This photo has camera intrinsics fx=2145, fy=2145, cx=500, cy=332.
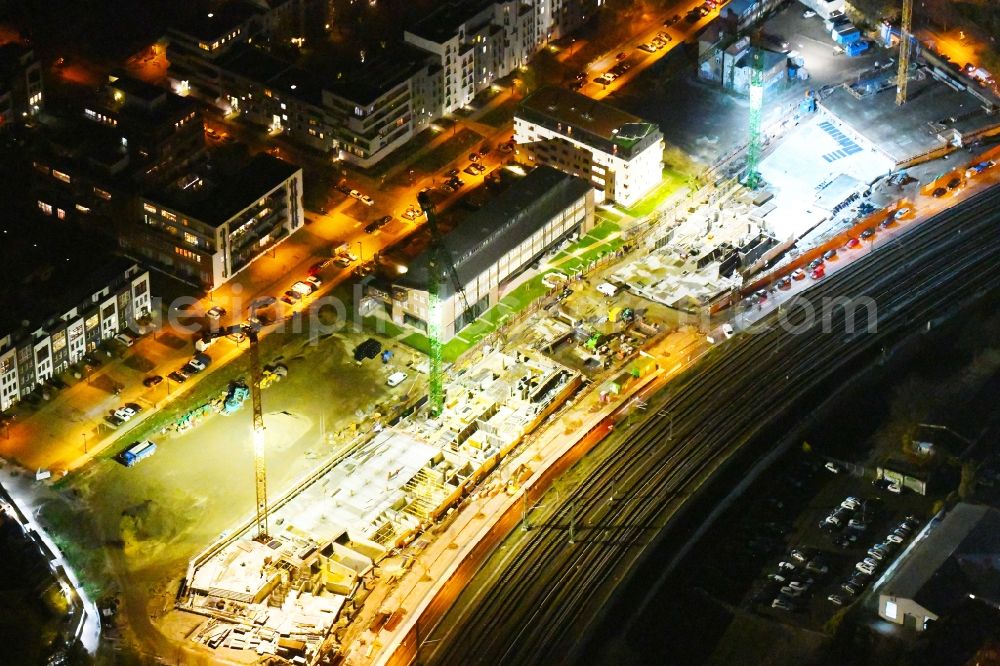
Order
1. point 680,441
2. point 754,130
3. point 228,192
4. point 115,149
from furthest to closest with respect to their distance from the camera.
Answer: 1. point 754,130
2. point 115,149
3. point 228,192
4. point 680,441

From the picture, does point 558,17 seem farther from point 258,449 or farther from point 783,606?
point 783,606

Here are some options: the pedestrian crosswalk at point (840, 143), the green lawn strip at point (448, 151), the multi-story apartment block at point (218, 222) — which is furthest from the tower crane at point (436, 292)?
the pedestrian crosswalk at point (840, 143)

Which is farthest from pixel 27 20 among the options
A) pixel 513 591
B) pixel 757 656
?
pixel 757 656

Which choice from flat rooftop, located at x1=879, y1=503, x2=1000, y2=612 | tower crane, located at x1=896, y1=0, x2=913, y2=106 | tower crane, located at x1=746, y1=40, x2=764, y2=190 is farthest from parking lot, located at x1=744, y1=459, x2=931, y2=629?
tower crane, located at x1=896, y1=0, x2=913, y2=106

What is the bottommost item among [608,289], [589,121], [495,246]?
[608,289]

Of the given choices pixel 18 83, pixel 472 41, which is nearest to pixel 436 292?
pixel 472 41

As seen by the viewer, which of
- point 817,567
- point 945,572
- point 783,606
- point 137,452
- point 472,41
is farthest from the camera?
point 472,41
